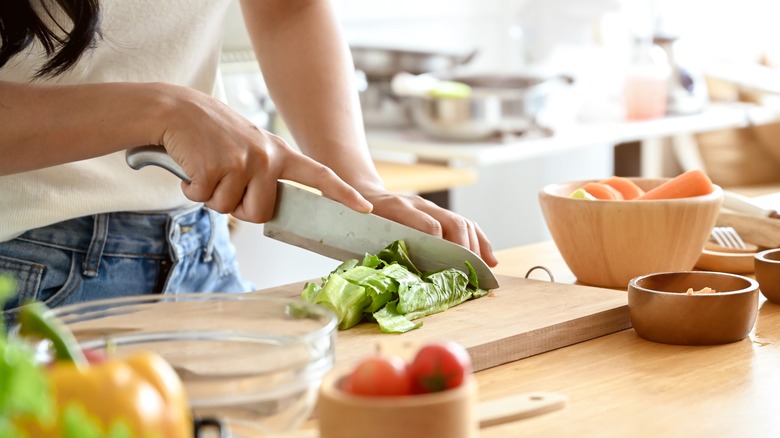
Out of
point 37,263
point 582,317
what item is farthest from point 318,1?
point 582,317

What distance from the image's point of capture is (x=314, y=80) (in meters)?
1.55

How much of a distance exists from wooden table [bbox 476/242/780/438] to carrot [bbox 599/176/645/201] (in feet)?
0.90

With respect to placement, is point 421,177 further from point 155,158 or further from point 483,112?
point 155,158

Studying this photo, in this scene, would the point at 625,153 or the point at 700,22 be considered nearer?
the point at 625,153

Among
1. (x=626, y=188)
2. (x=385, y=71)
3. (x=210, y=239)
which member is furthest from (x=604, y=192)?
(x=385, y=71)

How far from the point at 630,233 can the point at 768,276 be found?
18cm

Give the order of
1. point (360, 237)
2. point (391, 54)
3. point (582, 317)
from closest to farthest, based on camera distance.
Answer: point (582, 317)
point (360, 237)
point (391, 54)

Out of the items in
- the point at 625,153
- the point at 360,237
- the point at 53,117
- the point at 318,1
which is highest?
the point at 318,1

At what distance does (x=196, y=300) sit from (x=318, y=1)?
0.85 meters

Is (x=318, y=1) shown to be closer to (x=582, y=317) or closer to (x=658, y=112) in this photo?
(x=582, y=317)

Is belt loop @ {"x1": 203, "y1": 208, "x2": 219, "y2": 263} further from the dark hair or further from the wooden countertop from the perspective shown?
the wooden countertop

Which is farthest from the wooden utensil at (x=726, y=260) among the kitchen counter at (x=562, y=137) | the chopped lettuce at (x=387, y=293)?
the kitchen counter at (x=562, y=137)

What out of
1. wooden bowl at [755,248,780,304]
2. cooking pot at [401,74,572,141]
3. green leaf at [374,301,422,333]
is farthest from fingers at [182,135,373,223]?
cooking pot at [401,74,572,141]

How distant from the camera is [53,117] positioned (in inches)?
46.1
